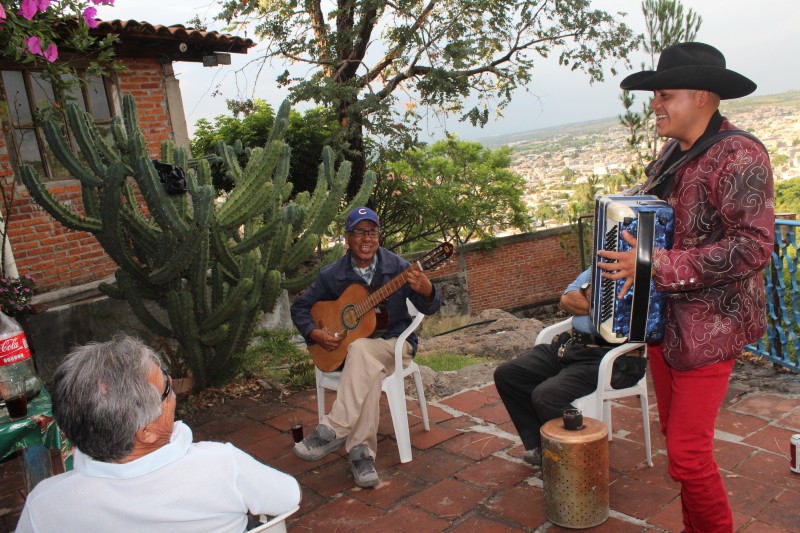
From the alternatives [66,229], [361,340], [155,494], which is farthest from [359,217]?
[66,229]

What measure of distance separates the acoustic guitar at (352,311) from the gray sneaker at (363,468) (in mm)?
572

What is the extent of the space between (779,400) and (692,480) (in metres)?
2.18

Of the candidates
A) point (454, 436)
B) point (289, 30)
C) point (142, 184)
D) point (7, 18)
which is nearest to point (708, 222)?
point (454, 436)

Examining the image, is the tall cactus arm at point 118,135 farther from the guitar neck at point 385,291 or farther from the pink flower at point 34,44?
the guitar neck at point 385,291

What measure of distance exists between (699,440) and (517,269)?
15.1 meters

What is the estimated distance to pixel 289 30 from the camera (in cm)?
1239

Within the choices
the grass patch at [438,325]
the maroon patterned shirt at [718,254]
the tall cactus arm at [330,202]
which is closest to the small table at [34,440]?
the maroon patterned shirt at [718,254]

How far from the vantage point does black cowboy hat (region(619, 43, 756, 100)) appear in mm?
2186

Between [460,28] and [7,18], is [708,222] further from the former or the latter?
[460,28]

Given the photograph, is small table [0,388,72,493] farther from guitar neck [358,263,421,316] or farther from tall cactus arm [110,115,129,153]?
tall cactus arm [110,115,129,153]

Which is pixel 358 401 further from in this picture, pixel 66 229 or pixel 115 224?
pixel 66 229

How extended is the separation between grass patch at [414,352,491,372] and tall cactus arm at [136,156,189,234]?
2629 millimetres

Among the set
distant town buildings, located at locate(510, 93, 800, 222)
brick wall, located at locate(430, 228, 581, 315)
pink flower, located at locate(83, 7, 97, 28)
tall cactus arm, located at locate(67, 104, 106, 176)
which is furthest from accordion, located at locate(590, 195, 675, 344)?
brick wall, located at locate(430, 228, 581, 315)

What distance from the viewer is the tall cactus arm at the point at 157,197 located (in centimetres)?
437
